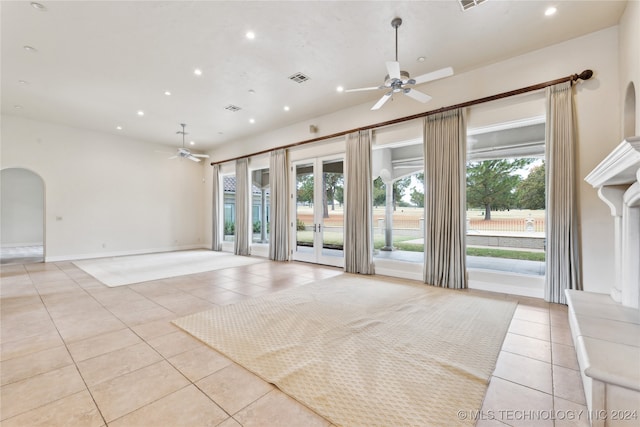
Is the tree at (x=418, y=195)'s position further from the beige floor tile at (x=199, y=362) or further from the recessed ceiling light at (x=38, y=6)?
Result: the recessed ceiling light at (x=38, y=6)

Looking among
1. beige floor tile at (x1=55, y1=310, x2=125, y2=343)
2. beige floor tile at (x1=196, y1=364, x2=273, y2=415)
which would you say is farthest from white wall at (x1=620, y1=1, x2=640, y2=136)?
beige floor tile at (x1=55, y1=310, x2=125, y2=343)

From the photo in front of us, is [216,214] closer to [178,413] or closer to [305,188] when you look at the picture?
[305,188]

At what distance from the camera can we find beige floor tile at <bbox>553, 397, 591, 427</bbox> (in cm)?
161

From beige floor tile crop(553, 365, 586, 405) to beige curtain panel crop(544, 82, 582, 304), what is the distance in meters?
2.03

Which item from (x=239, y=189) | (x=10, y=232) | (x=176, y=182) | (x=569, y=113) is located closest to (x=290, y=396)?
(x=569, y=113)

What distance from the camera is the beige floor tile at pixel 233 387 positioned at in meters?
1.79

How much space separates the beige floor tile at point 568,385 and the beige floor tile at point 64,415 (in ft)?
9.74

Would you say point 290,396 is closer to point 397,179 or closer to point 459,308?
point 459,308

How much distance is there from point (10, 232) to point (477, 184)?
15690 mm

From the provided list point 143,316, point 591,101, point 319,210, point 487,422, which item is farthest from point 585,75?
point 143,316

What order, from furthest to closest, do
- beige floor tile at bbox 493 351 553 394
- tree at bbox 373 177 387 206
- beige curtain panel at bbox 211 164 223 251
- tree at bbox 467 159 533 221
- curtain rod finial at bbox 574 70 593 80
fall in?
beige curtain panel at bbox 211 164 223 251
tree at bbox 373 177 387 206
tree at bbox 467 159 533 221
curtain rod finial at bbox 574 70 593 80
beige floor tile at bbox 493 351 553 394

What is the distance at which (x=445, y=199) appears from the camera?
464 centimetres

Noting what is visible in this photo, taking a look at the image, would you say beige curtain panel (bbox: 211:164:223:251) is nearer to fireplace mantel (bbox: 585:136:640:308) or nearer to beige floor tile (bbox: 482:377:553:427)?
beige floor tile (bbox: 482:377:553:427)

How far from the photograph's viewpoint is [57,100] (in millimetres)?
5742
